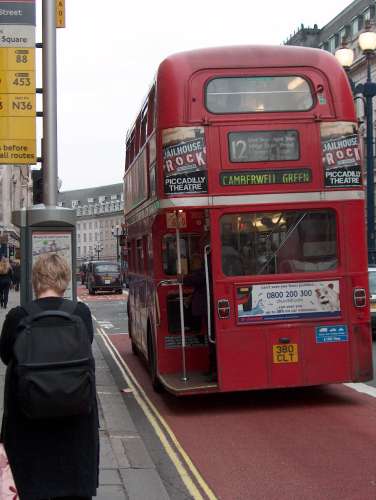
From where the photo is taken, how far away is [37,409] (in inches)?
125

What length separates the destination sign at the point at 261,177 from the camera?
8312mm

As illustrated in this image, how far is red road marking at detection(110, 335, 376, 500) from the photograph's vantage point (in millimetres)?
5605

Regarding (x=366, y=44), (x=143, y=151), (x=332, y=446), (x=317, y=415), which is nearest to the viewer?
(x=332, y=446)

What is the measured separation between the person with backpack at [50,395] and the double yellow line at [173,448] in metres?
2.24

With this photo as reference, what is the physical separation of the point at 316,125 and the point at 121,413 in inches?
159

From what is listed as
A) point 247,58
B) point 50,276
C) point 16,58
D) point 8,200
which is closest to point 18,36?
point 16,58

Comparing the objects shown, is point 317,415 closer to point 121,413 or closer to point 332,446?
point 332,446

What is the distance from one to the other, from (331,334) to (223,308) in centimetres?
132

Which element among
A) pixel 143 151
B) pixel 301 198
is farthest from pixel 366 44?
pixel 301 198

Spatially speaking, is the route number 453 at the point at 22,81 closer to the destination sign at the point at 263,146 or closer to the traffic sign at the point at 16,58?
the traffic sign at the point at 16,58

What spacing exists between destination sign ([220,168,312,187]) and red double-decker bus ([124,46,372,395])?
16 millimetres

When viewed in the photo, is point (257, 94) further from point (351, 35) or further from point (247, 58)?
point (351, 35)

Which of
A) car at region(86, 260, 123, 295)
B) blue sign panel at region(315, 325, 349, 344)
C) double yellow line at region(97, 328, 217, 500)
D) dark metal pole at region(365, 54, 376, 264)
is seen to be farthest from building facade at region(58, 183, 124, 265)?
blue sign panel at region(315, 325, 349, 344)

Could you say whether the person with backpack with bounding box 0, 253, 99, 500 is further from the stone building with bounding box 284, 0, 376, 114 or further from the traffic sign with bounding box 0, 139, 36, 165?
the stone building with bounding box 284, 0, 376, 114
